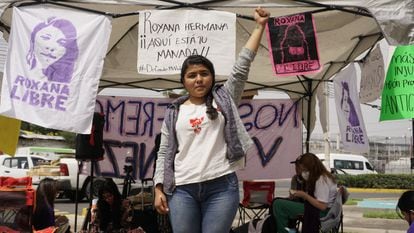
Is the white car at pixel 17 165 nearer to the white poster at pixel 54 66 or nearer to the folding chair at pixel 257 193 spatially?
the folding chair at pixel 257 193

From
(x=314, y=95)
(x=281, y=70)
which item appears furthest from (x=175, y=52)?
(x=314, y=95)

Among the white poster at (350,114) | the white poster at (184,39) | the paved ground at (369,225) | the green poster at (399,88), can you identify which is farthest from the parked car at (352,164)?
the white poster at (184,39)

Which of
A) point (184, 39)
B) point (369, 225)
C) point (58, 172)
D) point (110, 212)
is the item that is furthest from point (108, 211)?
point (58, 172)

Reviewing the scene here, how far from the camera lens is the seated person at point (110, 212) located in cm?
604

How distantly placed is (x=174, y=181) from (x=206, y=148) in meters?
0.25

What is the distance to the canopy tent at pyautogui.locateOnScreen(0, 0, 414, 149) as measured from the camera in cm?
407

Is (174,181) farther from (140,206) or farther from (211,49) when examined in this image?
(140,206)

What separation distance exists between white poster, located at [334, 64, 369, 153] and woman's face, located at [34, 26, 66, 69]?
12.3 feet

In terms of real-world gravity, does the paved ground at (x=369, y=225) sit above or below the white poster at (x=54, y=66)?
below

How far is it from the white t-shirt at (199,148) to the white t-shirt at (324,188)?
3.29 meters

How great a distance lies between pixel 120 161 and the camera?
29.3 ft

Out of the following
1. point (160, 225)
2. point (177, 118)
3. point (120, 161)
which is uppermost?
point (177, 118)

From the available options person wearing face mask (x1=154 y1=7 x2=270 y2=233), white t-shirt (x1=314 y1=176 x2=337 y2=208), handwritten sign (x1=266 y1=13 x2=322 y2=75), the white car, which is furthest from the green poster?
the white car

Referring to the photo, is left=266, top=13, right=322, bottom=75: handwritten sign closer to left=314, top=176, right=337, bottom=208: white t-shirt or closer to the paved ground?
left=314, top=176, right=337, bottom=208: white t-shirt
